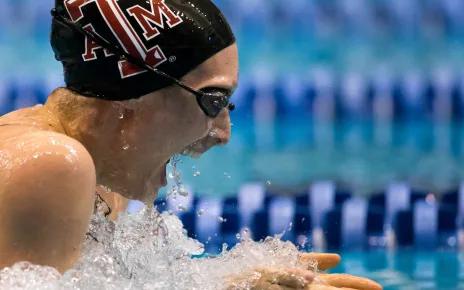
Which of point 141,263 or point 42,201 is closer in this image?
point 42,201

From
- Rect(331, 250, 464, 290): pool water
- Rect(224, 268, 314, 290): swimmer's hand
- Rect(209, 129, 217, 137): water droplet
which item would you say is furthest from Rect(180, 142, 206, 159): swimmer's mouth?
Rect(331, 250, 464, 290): pool water

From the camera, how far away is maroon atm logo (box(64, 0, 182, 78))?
159 cm

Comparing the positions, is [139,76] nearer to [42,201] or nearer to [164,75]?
[164,75]

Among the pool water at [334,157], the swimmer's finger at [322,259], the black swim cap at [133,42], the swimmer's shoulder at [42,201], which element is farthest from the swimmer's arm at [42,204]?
the pool water at [334,157]

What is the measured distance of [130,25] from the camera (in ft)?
5.23

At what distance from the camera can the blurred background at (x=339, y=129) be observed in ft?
15.0

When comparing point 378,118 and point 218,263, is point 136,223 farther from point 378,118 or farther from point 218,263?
point 378,118

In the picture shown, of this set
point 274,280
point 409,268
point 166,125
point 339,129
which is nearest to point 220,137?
point 166,125

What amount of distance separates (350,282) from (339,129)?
5738 millimetres

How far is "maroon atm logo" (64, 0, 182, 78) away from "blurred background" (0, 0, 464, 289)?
2.26 m

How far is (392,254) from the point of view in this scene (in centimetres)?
423

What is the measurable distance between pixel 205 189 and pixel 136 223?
326 cm

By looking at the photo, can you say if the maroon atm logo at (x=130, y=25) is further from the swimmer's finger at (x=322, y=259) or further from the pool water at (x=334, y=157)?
the pool water at (x=334, y=157)

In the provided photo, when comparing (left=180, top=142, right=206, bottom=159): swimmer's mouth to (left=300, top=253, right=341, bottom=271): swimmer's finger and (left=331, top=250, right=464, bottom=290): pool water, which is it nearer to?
(left=300, top=253, right=341, bottom=271): swimmer's finger
